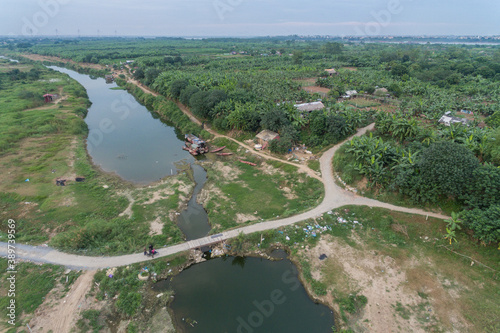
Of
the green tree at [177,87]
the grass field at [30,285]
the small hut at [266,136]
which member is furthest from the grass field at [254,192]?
the green tree at [177,87]

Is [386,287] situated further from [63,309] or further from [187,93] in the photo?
[187,93]

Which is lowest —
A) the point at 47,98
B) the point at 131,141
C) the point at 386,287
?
the point at 131,141

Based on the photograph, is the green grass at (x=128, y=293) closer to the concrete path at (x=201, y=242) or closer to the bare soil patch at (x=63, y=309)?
the bare soil patch at (x=63, y=309)

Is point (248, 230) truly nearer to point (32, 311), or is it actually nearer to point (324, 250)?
point (324, 250)

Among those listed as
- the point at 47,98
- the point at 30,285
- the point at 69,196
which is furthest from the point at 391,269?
the point at 47,98

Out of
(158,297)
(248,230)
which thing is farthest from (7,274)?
(248,230)
